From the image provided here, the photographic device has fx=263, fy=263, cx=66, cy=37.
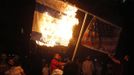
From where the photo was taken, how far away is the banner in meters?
7.91

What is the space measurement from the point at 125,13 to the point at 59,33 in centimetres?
423

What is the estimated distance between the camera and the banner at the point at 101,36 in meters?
7.91

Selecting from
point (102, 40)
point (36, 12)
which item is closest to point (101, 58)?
point (102, 40)

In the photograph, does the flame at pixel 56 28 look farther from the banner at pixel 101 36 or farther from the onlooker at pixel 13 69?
the onlooker at pixel 13 69

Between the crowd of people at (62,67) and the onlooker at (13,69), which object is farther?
the onlooker at (13,69)

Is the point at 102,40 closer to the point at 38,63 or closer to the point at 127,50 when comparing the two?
the point at 127,50

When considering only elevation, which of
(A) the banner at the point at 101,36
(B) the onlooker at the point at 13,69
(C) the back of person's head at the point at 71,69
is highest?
(A) the banner at the point at 101,36

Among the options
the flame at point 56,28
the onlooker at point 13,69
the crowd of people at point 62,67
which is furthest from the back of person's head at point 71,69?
the onlooker at point 13,69

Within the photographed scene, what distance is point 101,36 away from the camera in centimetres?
818

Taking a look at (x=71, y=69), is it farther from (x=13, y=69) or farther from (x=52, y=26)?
(x=13, y=69)

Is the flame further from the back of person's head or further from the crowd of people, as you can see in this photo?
the back of person's head

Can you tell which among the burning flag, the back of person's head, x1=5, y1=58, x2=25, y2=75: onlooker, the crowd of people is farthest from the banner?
x1=5, y1=58, x2=25, y2=75: onlooker

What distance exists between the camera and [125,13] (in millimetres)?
11000

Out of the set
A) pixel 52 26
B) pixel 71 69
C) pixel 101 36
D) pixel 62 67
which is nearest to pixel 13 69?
pixel 62 67
